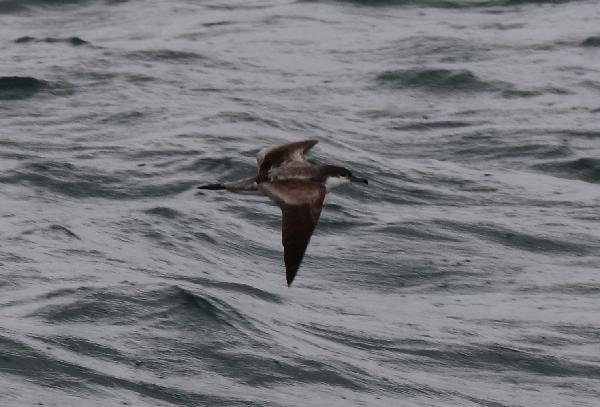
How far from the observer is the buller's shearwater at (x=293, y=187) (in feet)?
36.5

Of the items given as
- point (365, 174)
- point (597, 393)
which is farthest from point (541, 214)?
point (597, 393)

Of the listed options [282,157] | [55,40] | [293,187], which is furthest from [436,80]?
[293,187]

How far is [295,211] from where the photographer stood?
37.9 ft

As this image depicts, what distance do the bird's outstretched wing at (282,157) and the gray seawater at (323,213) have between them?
1489mm

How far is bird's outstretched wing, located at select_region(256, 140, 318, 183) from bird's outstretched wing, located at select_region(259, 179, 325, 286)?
2.13 feet

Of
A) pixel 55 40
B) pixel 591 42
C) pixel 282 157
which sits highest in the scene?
pixel 282 157

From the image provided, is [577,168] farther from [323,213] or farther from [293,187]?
[293,187]

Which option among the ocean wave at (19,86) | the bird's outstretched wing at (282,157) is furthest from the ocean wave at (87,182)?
the bird's outstretched wing at (282,157)

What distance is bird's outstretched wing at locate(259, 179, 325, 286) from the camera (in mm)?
10969

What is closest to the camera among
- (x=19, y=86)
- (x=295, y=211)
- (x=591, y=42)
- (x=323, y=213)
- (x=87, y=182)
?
(x=295, y=211)

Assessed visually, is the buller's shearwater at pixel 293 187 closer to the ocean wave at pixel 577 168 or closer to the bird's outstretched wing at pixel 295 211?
the bird's outstretched wing at pixel 295 211

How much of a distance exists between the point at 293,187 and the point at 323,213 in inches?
195

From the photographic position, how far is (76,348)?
12.7m

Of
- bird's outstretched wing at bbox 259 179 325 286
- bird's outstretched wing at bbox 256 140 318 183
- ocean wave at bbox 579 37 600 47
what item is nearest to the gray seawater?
ocean wave at bbox 579 37 600 47
